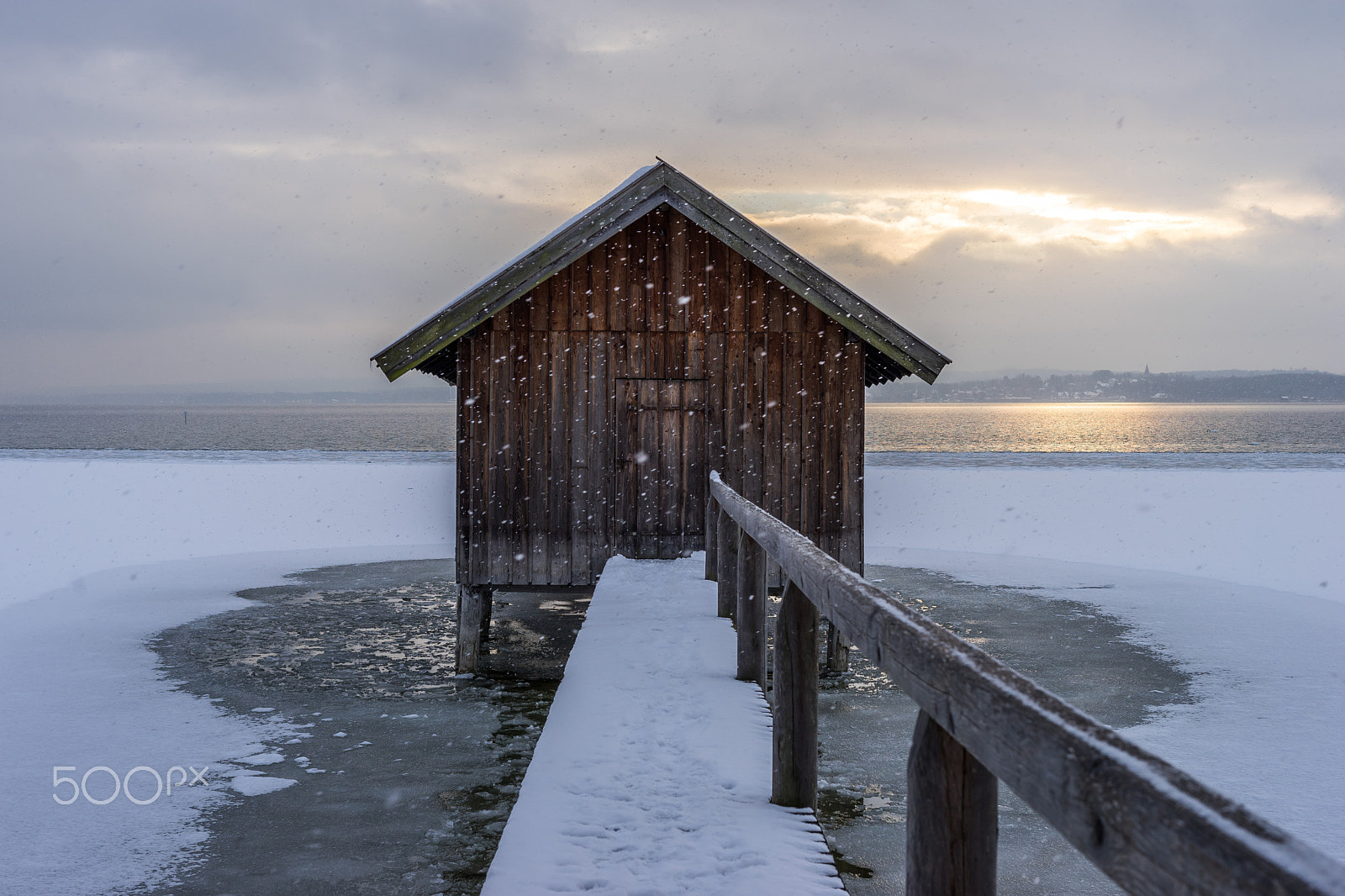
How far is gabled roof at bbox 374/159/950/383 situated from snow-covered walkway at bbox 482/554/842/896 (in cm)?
512

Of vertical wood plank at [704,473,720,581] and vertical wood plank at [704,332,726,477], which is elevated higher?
vertical wood plank at [704,332,726,477]

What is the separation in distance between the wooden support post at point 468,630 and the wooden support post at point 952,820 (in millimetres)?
9373

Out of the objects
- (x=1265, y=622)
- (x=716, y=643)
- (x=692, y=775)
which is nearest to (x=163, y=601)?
(x=716, y=643)

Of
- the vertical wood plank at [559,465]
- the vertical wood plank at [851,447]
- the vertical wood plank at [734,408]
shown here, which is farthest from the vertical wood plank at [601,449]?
the vertical wood plank at [851,447]

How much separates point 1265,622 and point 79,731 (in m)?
14.9

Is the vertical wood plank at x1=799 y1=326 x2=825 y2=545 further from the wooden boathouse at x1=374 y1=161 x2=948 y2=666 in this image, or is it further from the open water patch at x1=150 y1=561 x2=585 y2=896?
the open water patch at x1=150 y1=561 x2=585 y2=896

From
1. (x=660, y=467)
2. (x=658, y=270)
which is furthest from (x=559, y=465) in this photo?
→ (x=658, y=270)

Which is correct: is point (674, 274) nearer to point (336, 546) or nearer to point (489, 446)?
point (489, 446)

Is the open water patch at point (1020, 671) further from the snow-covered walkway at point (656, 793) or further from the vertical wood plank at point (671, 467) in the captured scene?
the vertical wood plank at point (671, 467)

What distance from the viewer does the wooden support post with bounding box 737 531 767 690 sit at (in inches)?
228

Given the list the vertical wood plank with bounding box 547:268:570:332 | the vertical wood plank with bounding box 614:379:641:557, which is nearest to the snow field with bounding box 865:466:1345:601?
the vertical wood plank with bounding box 614:379:641:557

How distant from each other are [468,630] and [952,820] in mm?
9553

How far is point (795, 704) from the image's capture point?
13.4 feet

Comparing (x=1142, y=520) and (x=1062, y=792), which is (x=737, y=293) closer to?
(x=1062, y=792)
